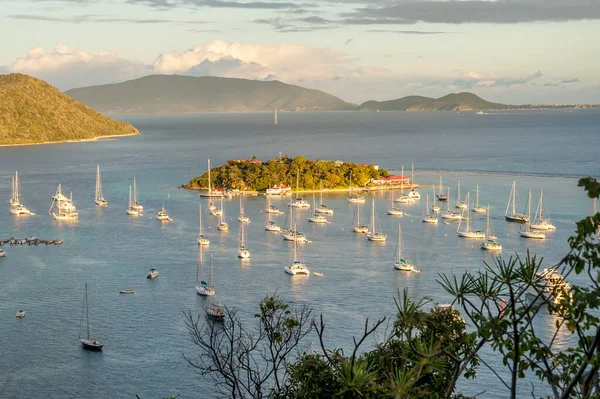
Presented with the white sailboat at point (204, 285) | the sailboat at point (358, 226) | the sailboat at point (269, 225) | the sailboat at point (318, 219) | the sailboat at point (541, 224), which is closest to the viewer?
the white sailboat at point (204, 285)

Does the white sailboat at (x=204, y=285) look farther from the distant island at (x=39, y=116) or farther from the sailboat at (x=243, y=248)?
the distant island at (x=39, y=116)

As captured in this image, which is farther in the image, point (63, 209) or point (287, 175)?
point (287, 175)

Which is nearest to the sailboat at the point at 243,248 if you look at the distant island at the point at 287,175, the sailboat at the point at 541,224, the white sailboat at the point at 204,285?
A: the white sailboat at the point at 204,285

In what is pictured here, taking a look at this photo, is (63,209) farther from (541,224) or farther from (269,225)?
(541,224)

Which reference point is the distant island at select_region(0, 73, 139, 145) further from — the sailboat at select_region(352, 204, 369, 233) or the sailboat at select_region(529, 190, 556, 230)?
the sailboat at select_region(529, 190, 556, 230)

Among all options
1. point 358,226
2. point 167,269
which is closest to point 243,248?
point 167,269

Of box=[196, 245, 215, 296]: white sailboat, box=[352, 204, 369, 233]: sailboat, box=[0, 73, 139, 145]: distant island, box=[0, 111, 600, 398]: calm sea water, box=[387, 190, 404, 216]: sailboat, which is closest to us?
box=[0, 111, 600, 398]: calm sea water

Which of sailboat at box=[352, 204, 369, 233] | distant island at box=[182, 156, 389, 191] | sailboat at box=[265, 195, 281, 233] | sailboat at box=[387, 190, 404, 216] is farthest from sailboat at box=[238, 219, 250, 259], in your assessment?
distant island at box=[182, 156, 389, 191]
